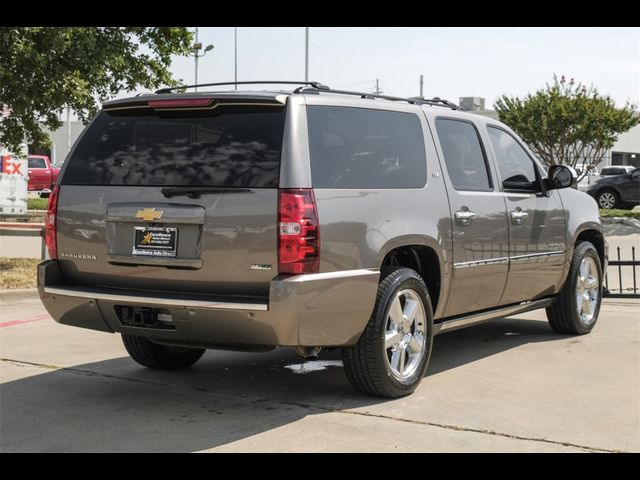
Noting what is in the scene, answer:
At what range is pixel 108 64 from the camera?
13.5 metres

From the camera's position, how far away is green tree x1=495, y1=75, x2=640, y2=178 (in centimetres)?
2895

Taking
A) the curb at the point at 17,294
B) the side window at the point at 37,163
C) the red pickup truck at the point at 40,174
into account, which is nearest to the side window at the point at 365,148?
the curb at the point at 17,294

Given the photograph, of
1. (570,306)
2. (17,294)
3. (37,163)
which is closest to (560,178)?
(570,306)

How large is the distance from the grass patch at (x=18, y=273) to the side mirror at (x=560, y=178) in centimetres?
659

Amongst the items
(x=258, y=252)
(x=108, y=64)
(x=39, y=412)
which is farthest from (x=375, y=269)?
(x=108, y=64)

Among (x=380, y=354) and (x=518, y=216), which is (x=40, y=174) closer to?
(x=518, y=216)

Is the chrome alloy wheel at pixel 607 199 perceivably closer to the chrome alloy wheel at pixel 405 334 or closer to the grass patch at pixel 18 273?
the grass patch at pixel 18 273

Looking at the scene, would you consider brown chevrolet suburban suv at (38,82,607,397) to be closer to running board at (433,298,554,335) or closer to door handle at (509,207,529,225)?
running board at (433,298,554,335)

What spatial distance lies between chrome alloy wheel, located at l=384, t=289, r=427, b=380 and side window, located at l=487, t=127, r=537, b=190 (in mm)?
1676

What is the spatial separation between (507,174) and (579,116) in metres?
22.7

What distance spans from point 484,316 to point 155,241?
9.11 feet

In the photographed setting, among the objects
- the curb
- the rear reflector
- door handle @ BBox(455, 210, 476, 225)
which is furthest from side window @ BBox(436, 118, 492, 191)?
the curb

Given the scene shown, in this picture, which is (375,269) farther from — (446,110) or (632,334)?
(632,334)

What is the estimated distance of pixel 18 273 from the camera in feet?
41.4
